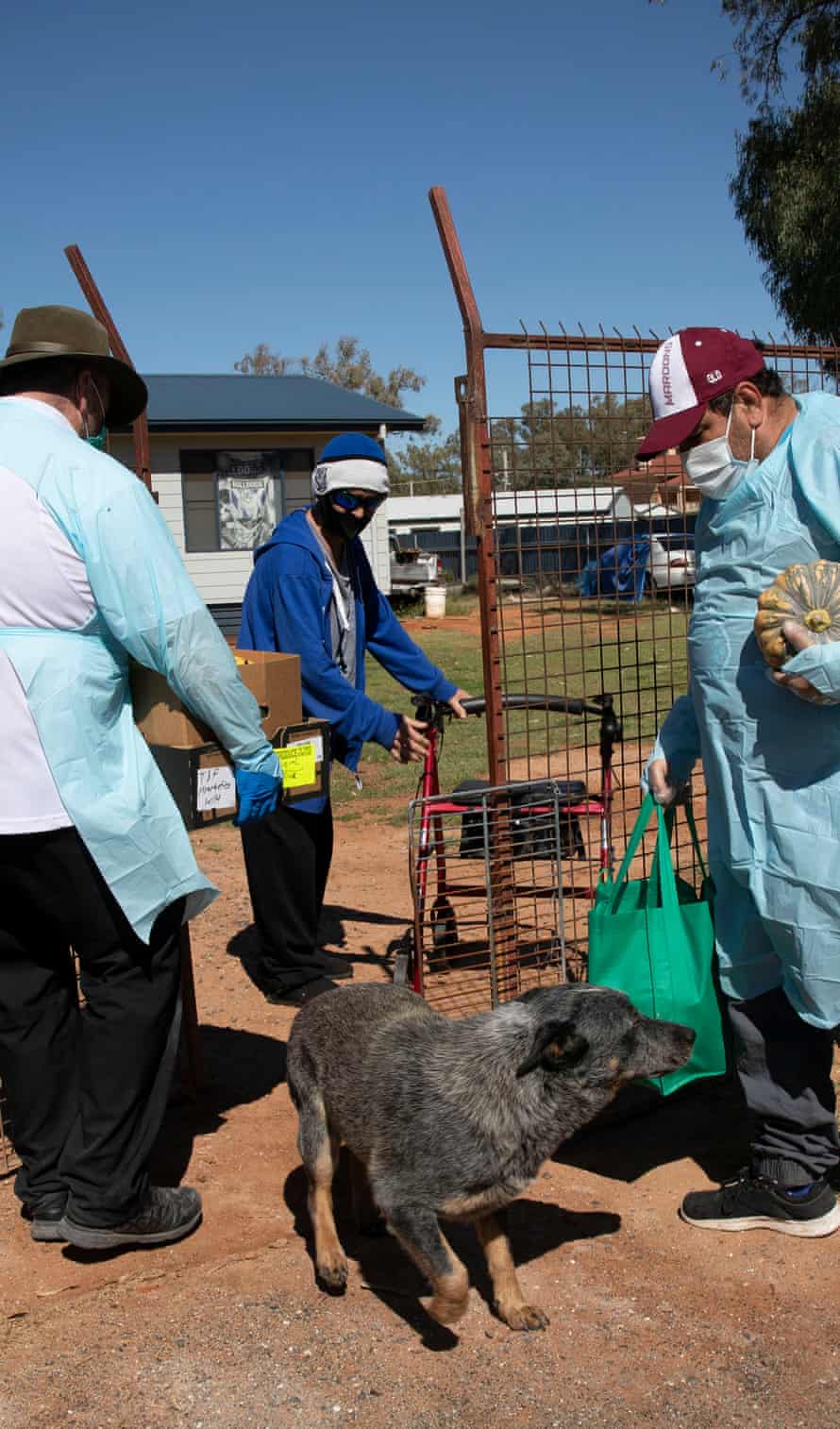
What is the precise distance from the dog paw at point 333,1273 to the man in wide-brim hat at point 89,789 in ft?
1.69

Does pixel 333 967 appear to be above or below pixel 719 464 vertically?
below

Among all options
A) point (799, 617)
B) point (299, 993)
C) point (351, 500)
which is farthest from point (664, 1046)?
point (351, 500)

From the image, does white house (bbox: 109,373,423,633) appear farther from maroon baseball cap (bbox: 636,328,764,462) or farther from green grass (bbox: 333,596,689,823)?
maroon baseball cap (bbox: 636,328,764,462)

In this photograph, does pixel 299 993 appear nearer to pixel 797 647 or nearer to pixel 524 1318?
pixel 524 1318

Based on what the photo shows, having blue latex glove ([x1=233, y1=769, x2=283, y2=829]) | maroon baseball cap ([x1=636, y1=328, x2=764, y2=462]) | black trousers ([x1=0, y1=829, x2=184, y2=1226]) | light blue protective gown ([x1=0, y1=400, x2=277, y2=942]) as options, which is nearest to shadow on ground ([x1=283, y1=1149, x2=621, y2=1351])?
black trousers ([x1=0, y1=829, x2=184, y2=1226])

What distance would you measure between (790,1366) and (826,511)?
2.21 meters

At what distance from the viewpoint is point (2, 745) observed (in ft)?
10.5

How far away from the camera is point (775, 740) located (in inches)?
134

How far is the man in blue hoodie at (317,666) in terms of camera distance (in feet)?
17.2

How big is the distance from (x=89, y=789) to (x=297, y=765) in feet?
3.12

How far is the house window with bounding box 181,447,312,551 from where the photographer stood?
73.1ft

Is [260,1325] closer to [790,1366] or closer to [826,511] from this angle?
[790,1366]

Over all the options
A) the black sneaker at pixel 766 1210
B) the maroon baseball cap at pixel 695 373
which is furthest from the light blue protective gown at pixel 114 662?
the black sneaker at pixel 766 1210

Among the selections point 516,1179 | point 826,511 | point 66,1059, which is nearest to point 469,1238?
point 516,1179
